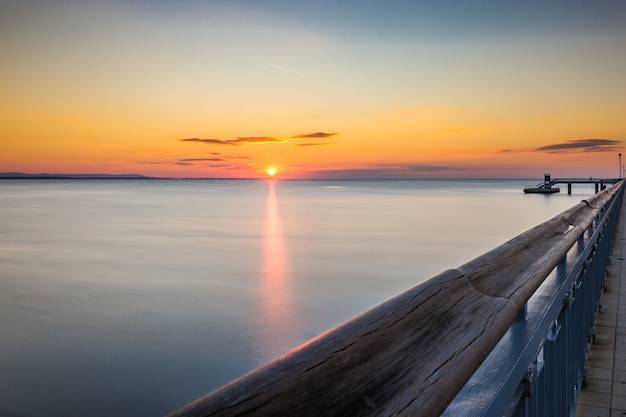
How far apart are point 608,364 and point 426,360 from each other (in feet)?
14.7

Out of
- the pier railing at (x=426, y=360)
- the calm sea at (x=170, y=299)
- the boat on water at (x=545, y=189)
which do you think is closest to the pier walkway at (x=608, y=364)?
the pier railing at (x=426, y=360)

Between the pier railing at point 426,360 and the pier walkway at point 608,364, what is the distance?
2251 mm

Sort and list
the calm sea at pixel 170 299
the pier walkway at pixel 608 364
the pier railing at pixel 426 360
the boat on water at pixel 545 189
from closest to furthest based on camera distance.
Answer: the pier railing at pixel 426 360, the pier walkway at pixel 608 364, the calm sea at pixel 170 299, the boat on water at pixel 545 189

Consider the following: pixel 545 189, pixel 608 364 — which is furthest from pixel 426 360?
pixel 545 189

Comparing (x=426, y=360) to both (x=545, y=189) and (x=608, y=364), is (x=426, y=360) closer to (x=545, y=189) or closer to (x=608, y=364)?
(x=608, y=364)

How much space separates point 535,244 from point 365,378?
4.68 ft

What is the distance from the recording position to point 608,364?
14.6 ft

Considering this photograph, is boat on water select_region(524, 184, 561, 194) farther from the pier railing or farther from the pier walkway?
the pier railing

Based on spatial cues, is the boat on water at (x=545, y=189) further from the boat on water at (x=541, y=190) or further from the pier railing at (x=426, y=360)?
the pier railing at (x=426, y=360)

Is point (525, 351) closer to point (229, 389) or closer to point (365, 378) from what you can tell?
point (365, 378)

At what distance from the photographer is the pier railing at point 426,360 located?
2.09 feet

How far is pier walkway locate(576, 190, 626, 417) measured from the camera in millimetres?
3645

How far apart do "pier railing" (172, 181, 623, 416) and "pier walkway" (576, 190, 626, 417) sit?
2251mm

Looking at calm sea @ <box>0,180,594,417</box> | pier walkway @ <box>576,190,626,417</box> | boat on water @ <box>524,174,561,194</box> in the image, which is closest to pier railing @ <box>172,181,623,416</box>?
pier walkway @ <box>576,190,626,417</box>
